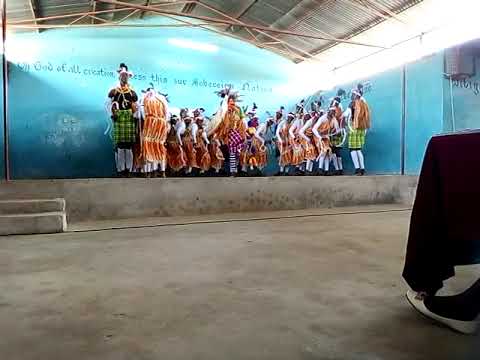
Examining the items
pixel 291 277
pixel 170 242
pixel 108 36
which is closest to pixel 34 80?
pixel 108 36

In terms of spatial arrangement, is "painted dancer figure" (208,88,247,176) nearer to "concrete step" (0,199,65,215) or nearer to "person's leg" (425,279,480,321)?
"concrete step" (0,199,65,215)

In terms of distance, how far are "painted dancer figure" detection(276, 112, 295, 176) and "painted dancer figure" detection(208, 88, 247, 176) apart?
1.22 m

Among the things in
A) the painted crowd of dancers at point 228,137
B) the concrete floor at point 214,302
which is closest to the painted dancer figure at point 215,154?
the painted crowd of dancers at point 228,137

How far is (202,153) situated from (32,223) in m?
4.61

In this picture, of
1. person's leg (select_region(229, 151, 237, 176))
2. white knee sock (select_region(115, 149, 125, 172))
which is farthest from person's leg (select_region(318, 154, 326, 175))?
white knee sock (select_region(115, 149, 125, 172))

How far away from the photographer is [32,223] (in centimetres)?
372

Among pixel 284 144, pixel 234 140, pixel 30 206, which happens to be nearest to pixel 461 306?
pixel 30 206

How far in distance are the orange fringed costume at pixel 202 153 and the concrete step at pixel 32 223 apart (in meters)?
4.40

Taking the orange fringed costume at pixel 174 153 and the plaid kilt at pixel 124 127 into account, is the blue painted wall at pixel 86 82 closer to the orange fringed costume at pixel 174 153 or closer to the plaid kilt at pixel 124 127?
the orange fringed costume at pixel 174 153

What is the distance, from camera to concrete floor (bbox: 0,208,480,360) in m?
1.23

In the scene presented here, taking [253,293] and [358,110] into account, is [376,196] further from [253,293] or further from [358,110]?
[253,293]

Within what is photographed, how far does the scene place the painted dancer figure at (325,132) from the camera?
847cm

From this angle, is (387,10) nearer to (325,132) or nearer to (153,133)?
(325,132)

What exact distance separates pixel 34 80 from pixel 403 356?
797 centimetres
